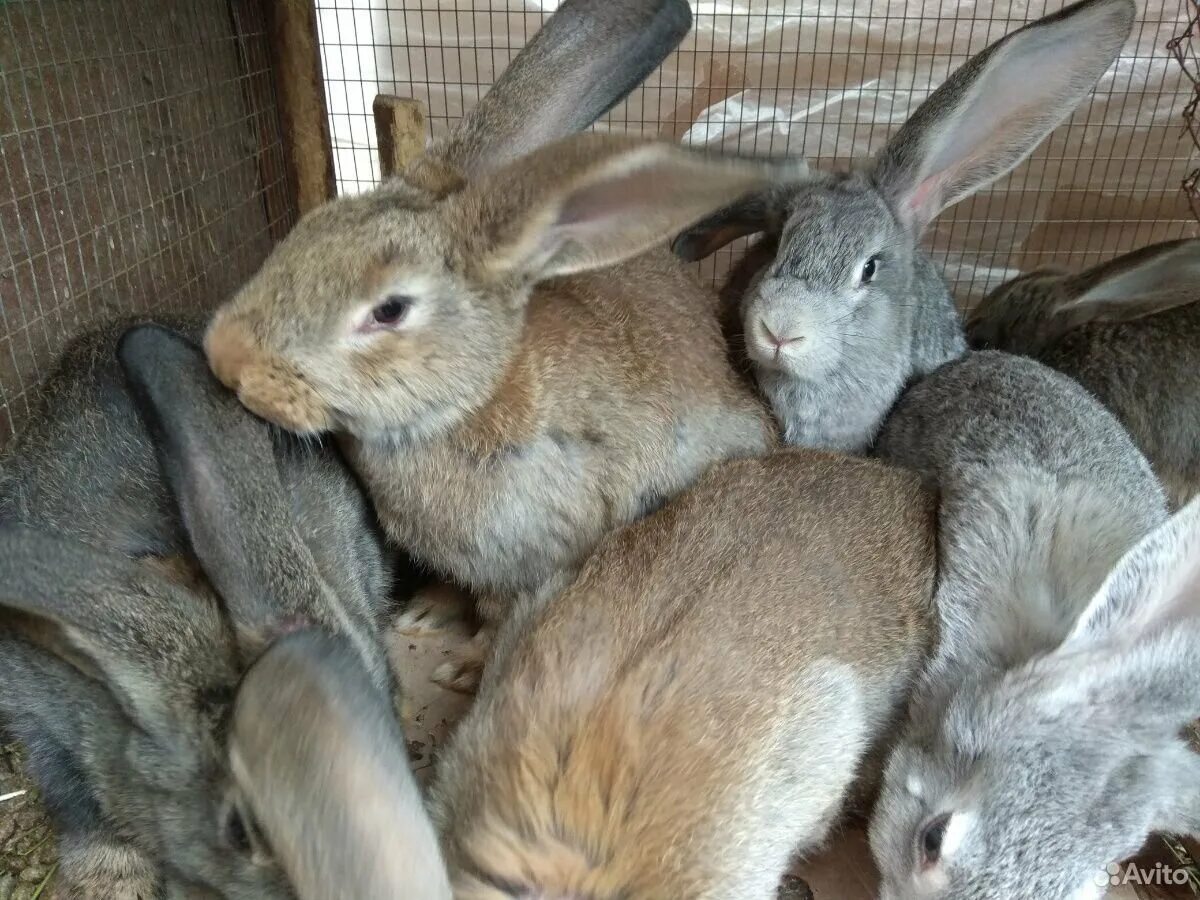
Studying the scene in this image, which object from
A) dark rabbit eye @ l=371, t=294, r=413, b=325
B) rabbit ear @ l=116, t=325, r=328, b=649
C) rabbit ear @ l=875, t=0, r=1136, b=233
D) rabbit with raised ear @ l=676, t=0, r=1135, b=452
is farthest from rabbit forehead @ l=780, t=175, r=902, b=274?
rabbit ear @ l=116, t=325, r=328, b=649

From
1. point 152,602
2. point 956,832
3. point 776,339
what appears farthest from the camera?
point 776,339

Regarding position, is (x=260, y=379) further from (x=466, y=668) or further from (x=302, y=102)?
(x=302, y=102)

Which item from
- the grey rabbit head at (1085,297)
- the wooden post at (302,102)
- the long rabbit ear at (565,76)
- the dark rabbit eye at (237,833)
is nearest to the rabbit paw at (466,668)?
the dark rabbit eye at (237,833)

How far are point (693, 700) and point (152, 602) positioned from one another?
804 millimetres

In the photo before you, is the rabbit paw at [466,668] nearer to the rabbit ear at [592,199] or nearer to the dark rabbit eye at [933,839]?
the rabbit ear at [592,199]

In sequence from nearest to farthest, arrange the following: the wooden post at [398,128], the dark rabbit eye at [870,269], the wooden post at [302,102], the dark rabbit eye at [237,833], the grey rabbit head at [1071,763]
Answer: the dark rabbit eye at [237,833] → the grey rabbit head at [1071,763] → the dark rabbit eye at [870,269] → the wooden post at [398,128] → the wooden post at [302,102]

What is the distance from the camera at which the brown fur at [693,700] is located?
1.23m

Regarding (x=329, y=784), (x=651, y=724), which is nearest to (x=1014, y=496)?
(x=651, y=724)

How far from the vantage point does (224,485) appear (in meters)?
1.46

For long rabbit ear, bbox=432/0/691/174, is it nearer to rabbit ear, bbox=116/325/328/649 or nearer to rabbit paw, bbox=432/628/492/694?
rabbit ear, bbox=116/325/328/649

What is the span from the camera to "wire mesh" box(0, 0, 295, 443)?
1.88 meters

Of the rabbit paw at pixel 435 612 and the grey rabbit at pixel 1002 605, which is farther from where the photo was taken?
the rabbit paw at pixel 435 612

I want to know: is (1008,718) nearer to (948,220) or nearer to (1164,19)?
(948,220)

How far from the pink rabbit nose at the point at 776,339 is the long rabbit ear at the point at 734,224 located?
0.34 meters
